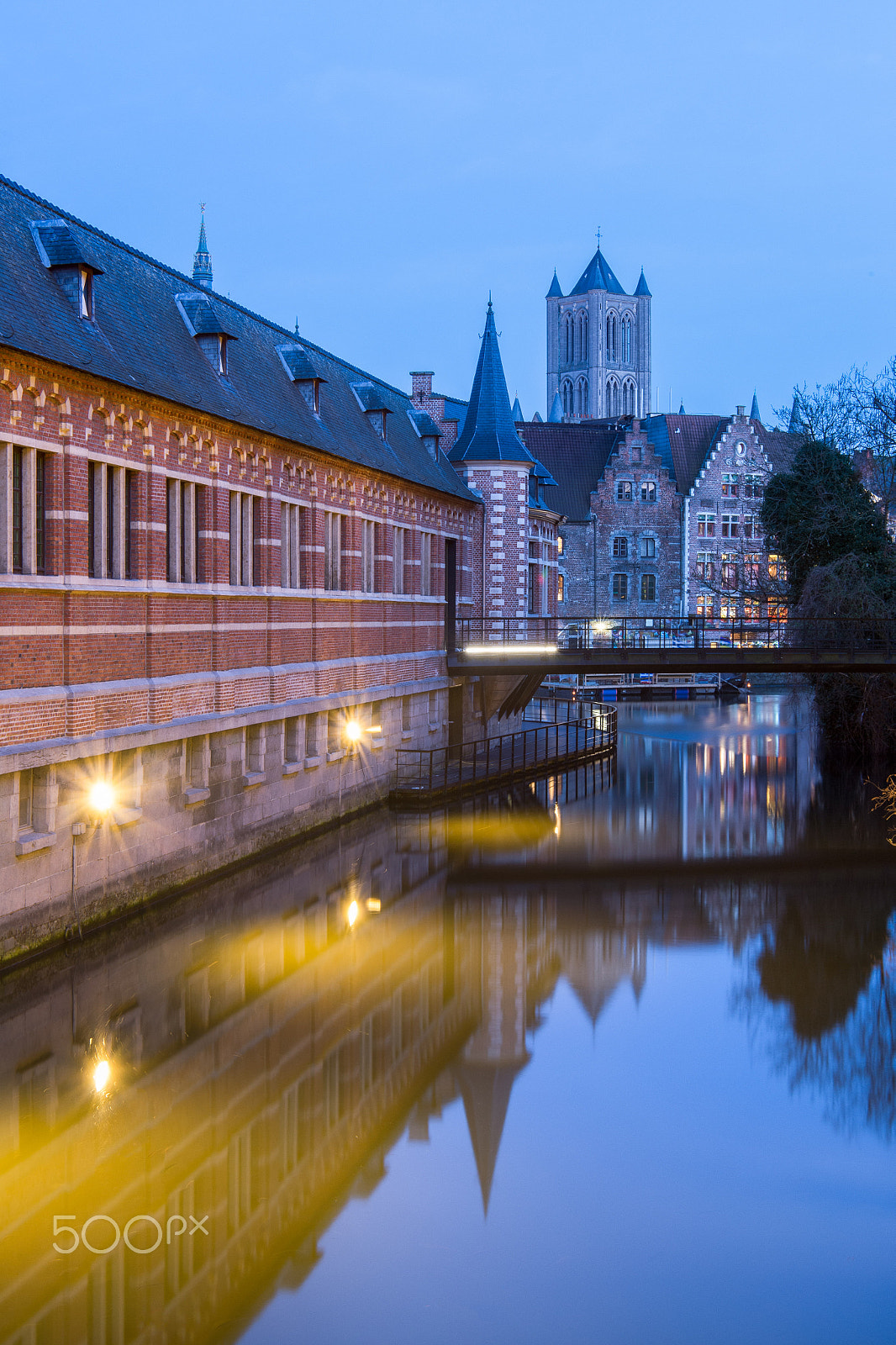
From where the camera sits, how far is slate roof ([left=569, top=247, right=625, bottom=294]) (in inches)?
4434

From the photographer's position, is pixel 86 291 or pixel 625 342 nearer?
pixel 86 291

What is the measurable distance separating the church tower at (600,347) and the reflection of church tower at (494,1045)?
98.8m

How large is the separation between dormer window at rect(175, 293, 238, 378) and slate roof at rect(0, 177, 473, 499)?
137mm

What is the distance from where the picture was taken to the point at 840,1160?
9.90 meters

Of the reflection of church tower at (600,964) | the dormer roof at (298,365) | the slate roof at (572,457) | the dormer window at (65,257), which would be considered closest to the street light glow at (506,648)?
the dormer roof at (298,365)

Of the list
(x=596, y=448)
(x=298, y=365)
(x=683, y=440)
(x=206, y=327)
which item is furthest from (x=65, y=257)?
(x=683, y=440)

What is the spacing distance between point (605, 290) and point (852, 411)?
80.2m

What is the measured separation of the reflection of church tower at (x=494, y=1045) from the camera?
10.3m

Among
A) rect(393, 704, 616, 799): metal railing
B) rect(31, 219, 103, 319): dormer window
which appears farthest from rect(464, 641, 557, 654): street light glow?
rect(31, 219, 103, 319): dormer window

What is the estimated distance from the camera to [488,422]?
113ft

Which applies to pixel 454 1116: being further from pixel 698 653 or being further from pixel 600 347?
pixel 600 347

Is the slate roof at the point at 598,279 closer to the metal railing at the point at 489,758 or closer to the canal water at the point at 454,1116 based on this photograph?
the metal railing at the point at 489,758

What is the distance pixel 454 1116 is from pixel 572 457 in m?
57.6

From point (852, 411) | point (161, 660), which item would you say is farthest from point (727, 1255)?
point (852, 411)
